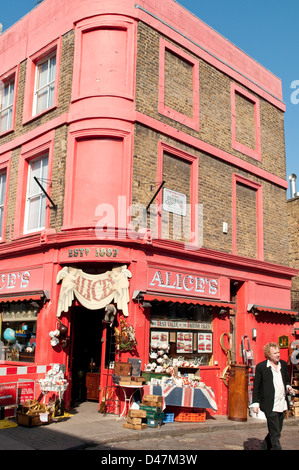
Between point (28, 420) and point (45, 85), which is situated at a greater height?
point (45, 85)

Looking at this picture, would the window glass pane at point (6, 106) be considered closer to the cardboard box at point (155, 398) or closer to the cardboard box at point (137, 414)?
the cardboard box at point (155, 398)

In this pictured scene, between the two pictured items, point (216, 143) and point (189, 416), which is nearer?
point (189, 416)

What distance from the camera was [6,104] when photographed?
52.5ft

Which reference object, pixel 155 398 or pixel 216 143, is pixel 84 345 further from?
pixel 216 143

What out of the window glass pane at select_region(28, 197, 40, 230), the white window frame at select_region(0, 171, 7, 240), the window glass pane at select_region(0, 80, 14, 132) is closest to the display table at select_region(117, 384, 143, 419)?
the window glass pane at select_region(28, 197, 40, 230)

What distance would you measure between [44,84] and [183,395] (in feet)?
31.7

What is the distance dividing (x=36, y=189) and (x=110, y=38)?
15.0 ft

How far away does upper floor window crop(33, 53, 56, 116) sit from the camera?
14.2 m

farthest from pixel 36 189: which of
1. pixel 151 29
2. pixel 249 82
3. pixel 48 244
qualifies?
pixel 249 82

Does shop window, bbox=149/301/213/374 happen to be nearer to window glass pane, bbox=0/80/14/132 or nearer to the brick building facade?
the brick building facade

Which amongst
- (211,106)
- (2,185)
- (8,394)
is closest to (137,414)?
(8,394)

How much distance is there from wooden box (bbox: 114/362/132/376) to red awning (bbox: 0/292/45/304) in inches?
102

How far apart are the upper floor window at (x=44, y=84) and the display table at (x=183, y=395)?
8.36 metres
